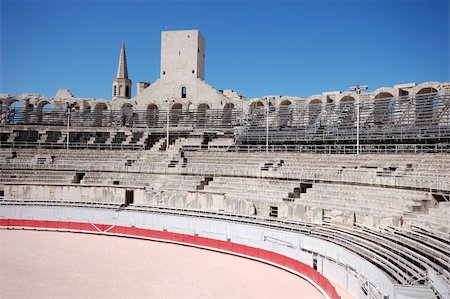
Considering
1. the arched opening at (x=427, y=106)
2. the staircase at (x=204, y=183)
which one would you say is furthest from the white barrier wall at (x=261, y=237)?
the arched opening at (x=427, y=106)

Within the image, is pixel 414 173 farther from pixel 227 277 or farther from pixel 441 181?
pixel 227 277

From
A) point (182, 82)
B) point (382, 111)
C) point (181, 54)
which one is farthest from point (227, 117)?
point (382, 111)

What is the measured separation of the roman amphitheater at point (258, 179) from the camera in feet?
52.7

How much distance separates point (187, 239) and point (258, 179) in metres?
6.92

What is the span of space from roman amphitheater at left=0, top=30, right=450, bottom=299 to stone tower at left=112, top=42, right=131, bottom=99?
978 cm

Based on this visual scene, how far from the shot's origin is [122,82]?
195ft

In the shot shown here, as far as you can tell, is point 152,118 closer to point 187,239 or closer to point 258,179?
point 258,179

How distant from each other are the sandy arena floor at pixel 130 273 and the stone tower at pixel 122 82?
38.4 meters

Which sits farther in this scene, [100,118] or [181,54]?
[181,54]

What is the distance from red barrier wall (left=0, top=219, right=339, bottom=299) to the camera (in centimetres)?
1640

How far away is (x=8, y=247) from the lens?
68.5 feet

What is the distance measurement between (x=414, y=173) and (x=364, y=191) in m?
2.44

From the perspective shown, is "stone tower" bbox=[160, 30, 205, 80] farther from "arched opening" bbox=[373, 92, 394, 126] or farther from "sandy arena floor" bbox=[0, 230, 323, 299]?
"sandy arena floor" bbox=[0, 230, 323, 299]

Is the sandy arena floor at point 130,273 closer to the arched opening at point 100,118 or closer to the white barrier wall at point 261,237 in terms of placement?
the white barrier wall at point 261,237
